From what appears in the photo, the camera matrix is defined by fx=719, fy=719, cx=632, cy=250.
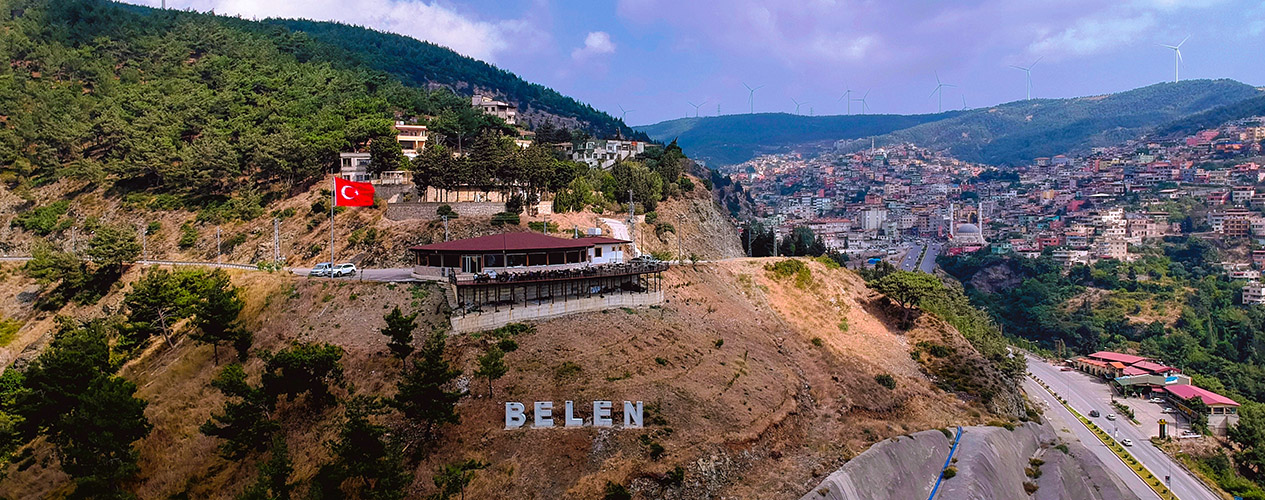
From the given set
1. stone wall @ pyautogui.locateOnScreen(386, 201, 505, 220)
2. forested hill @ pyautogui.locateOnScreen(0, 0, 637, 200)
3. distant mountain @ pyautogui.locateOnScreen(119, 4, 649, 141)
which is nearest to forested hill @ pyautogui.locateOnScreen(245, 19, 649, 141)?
distant mountain @ pyautogui.locateOnScreen(119, 4, 649, 141)

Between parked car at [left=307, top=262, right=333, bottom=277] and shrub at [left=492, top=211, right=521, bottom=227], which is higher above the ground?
shrub at [left=492, top=211, right=521, bottom=227]

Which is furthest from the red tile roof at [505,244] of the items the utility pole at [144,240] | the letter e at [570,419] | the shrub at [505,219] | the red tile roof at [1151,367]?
the red tile roof at [1151,367]

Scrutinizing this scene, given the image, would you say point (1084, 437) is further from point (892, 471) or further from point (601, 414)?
point (601, 414)

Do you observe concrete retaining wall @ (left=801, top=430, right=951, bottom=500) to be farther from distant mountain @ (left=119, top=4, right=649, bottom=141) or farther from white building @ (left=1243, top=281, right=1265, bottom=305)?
distant mountain @ (left=119, top=4, right=649, bottom=141)

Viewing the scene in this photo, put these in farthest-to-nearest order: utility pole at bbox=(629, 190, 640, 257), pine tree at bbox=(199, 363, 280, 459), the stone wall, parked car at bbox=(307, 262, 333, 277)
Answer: utility pole at bbox=(629, 190, 640, 257)
the stone wall
parked car at bbox=(307, 262, 333, 277)
pine tree at bbox=(199, 363, 280, 459)

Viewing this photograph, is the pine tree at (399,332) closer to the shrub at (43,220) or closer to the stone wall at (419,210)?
the stone wall at (419,210)
